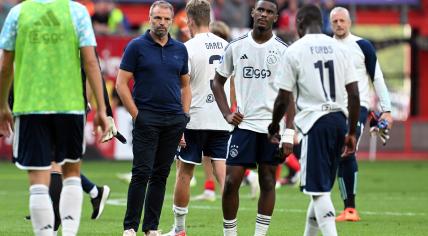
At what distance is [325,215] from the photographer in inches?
380

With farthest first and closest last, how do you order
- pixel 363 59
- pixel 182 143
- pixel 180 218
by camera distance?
pixel 363 59 → pixel 182 143 → pixel 180 218

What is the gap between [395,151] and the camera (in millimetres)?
30734

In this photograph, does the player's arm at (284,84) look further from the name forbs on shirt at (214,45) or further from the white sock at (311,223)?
the name forbs on shirt at (214,45)

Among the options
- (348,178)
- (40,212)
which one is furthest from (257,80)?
(348,178)

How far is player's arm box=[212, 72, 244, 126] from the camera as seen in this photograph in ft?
35.9

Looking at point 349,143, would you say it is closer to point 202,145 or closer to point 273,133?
point 273,133

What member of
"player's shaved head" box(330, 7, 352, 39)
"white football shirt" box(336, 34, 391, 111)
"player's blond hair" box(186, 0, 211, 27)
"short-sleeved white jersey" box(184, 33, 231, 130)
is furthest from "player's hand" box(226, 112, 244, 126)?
"player's shaved head" box(330, 7, 352, 39)

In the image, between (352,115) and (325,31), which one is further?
(325,31)

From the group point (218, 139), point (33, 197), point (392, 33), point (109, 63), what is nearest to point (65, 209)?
point (33, 197)

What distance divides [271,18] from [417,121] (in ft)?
66.9

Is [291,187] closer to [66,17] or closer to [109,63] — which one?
[109,63]

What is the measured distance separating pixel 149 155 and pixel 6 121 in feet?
7.94

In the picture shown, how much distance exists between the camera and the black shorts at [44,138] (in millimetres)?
9188

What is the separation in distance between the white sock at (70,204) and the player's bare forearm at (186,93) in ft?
8.80
